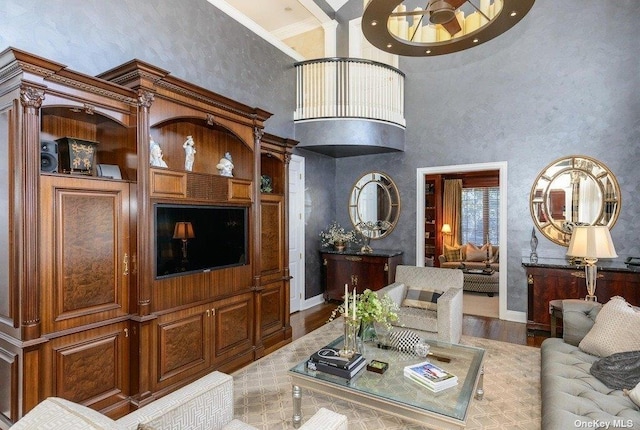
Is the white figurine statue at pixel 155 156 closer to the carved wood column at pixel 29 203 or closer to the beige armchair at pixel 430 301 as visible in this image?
the carved wood column at pixel 29 203

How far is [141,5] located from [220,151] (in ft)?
5.03

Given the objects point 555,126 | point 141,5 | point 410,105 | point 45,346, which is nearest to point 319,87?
point 410,105

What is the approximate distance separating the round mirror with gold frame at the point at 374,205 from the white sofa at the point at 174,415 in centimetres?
464

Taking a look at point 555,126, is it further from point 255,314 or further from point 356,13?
point 255,314

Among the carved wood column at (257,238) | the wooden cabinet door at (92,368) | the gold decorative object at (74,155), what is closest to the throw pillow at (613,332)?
the carved wood column at (257,238)

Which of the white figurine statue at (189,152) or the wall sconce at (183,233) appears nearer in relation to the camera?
the wall sconce at (183,233)

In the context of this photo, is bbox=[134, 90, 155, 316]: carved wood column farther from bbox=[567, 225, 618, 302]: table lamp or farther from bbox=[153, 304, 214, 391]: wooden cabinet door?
bbox=[567, 225, 618, 302]: table lamp

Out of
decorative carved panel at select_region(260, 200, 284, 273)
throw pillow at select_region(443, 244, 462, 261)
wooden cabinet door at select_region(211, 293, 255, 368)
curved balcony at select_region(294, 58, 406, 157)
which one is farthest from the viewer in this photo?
throw pillow at select_region(443, 244, 462, 261)

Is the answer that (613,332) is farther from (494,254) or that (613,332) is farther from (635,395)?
(494,254)

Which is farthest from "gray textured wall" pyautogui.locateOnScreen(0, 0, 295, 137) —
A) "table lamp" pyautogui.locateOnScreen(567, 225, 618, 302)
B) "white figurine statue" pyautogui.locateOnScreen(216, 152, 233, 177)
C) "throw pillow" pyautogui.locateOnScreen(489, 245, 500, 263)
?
"throw pillow" pyautogui.locateOnScreen(489, 245, 500, 263)

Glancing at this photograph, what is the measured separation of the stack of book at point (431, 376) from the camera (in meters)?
2.22

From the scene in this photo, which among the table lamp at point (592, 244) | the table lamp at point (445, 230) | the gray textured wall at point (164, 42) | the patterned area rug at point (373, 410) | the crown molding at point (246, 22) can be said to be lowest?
the patterned area rug at point (373, 410)

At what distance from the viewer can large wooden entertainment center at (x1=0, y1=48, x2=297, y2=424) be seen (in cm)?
220

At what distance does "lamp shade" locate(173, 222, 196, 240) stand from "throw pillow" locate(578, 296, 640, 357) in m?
3.29
